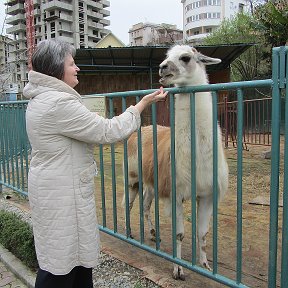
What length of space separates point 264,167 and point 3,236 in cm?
575

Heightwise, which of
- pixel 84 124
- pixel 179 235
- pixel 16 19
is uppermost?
pixel 16 19

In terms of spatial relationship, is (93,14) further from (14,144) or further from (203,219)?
(203,219)

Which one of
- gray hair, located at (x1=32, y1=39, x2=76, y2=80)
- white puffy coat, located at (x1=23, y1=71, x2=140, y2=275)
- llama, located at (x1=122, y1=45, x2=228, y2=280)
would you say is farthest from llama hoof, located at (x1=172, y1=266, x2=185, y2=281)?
gray hair, located at (x1=32, y1=39, x2=76, y2=80)

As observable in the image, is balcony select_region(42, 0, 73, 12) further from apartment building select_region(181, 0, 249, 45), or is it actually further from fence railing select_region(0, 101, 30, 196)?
fence railing select_region(0, 101, 30, 196)

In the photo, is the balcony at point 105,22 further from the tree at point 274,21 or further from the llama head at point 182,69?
the llama head at point 182,69

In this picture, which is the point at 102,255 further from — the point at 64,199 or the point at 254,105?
the point at 254,105

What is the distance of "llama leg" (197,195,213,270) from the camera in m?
3.07

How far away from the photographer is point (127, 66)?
42.6 feet

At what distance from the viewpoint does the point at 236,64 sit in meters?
24.6

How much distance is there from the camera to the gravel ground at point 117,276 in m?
2.81

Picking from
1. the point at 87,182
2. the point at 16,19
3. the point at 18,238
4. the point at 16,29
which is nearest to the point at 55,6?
the point at 16,19


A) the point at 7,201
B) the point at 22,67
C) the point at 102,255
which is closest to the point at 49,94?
the point at 102,255

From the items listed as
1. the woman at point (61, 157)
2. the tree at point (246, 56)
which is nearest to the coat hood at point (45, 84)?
the woman at point (61, 157)

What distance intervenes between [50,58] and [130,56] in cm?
1053
